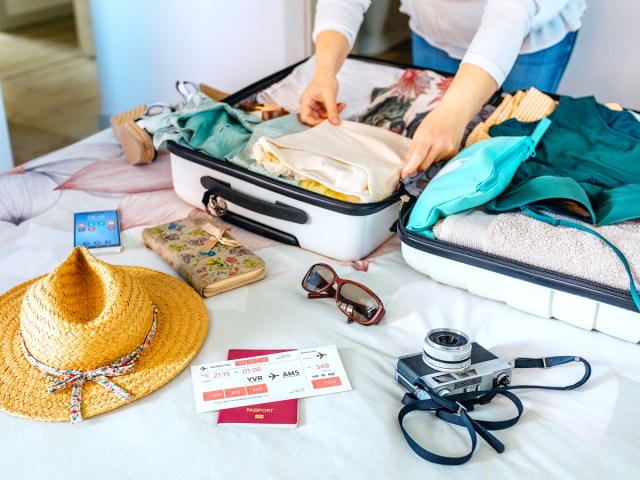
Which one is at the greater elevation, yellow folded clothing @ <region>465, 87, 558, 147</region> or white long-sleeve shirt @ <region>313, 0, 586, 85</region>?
white long-sleeve shirt @ <region>313, 0, 586, 85</region>

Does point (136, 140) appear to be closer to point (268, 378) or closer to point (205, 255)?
point (205, 255)

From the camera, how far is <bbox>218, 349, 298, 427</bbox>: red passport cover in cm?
82

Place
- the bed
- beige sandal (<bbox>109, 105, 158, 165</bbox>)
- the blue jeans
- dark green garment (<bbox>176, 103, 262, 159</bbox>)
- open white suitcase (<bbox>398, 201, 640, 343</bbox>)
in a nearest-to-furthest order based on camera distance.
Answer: the bed < open white suitcase (<bbox>398, 201, 640, 343</bbox>) < dark green garment (<bbox>176, 103, 262, 159</bbox>) < beige sandal (<bbox>109, 105, 158, 165</bbox>) < the blue jeans

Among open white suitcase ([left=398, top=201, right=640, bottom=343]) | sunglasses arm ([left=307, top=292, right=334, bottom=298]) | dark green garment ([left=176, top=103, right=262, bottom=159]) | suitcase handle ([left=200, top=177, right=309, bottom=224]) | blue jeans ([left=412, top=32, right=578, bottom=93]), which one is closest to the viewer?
open white suitcase ([left=398, top=201, right=640, bottom=343])

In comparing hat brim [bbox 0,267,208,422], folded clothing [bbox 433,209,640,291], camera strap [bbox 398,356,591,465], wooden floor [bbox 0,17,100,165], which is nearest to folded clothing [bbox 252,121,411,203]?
folded clothing [bbox 433,209,640,291]

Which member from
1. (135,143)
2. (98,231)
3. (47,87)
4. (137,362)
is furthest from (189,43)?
(137,362)

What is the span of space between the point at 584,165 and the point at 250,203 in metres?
0.60

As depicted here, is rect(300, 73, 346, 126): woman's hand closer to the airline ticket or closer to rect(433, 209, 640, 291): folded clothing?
rect(433, 209, 640, 291): folded clothing

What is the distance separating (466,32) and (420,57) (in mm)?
198

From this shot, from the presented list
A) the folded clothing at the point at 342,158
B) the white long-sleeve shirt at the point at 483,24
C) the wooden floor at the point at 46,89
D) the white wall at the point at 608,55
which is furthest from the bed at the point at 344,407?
the wooden floor at the point at 46,89

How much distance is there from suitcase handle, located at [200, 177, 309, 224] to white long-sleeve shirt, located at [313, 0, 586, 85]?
44 centimetres

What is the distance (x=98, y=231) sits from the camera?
3.99 ft

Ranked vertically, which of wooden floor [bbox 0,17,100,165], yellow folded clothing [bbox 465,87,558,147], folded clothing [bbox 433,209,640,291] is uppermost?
yellow folded clothing [bbox 465,87,558,147]

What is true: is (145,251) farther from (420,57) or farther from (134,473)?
(420,57)
